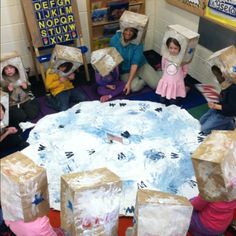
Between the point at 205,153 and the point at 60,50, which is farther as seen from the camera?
the point at 60,50

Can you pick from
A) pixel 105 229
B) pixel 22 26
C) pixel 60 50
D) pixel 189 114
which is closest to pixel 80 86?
pixel 60 50

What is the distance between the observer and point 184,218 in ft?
4.40

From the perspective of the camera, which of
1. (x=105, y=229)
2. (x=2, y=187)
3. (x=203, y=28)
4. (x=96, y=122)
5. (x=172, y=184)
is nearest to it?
(x=2, y=187)

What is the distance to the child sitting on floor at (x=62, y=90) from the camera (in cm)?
279

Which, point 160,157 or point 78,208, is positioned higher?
point 78,208

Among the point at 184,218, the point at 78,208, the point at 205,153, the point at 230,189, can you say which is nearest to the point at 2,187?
the point at 78,208

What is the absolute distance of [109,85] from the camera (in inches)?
118

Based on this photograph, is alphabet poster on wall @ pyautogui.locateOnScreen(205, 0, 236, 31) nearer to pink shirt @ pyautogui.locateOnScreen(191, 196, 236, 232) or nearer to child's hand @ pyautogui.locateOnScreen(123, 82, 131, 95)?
child's hand @ pyautogui.locateOnScreen(123, 82, 131, 95)

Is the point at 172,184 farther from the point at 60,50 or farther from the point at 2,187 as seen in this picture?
the point at 60,50

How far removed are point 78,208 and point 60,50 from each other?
1677 millimetres

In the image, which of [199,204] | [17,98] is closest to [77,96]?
[17,98]

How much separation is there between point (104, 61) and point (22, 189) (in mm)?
1786

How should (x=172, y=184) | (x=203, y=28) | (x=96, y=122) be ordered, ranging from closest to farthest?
(x=172, y=184) < (x=96, y=122) < (x=203, y=28)

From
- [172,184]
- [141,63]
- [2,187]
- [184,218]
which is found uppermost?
[2,187]
